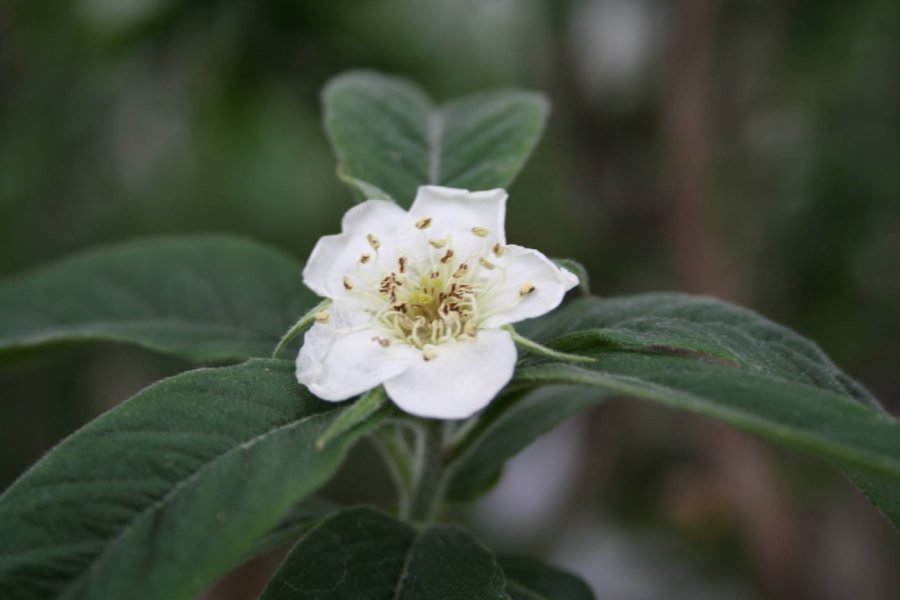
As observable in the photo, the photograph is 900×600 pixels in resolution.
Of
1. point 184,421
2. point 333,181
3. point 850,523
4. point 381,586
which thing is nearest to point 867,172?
point 850,523

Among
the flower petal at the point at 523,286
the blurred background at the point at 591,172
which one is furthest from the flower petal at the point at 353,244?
the blurred background at the point at 591,172

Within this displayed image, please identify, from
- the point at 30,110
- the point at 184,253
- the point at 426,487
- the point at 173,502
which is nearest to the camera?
the point at 173,502

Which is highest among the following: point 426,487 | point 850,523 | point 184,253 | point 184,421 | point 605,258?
point 184,421

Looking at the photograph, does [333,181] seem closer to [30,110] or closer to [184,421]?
[30,110]

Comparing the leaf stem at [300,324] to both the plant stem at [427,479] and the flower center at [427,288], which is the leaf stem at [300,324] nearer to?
the flower center at [427,288]

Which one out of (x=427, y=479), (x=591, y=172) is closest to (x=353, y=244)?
(x=427, y=479)

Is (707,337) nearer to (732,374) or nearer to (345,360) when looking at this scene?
(732,374)
